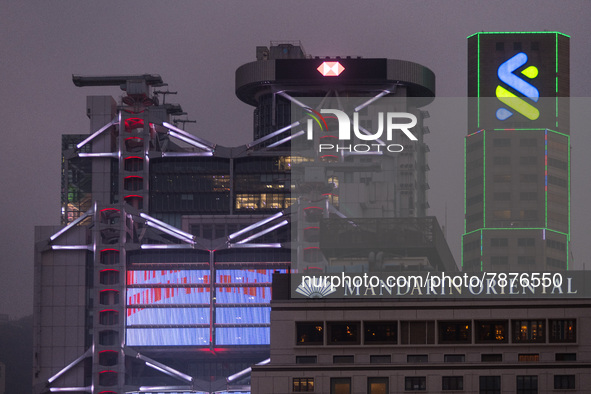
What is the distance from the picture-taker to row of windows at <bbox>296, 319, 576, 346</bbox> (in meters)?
127

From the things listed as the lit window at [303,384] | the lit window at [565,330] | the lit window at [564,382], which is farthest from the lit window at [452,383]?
the lit window at [303,384]

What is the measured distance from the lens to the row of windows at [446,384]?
124500 mm

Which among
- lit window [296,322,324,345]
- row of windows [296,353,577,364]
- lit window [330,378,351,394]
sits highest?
lit window [296,322,324,345]

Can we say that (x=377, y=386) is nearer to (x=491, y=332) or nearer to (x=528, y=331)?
(x=491, y=332)

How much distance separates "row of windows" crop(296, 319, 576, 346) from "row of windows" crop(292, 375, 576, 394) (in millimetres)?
3730

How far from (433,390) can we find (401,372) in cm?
323

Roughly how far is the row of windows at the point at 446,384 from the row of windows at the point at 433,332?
3730 mm

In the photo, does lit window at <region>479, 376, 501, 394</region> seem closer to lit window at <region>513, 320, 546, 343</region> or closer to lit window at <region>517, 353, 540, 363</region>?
lit window at <region>517, 353, 540, 363</region>

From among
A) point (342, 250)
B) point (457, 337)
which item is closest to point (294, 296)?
point (457, 337)

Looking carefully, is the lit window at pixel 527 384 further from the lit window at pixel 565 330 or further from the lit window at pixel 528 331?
the lit window at pixel 565 330

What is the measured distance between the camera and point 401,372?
125 m

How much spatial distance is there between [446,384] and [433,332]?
16.2 feet

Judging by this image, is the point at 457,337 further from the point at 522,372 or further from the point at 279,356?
the point at 279,356

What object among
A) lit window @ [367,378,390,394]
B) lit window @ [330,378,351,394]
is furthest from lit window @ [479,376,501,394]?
lit window @ [330,378,351,394]
